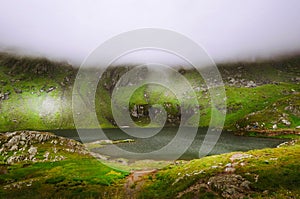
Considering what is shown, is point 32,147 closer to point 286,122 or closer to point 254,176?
point 254,176

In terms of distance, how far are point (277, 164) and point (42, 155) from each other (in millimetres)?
68557

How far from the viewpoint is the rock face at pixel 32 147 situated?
7251 cm

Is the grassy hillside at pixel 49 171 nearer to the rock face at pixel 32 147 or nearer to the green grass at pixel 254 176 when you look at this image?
the rock face at pixel 32 147

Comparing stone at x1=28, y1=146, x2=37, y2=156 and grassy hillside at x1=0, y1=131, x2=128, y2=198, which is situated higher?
stone at x1=28, y1=146, x2=37, y2=156

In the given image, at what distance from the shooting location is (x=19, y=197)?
4412cm

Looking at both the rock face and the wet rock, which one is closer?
the rock face

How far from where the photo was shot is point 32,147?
77.3 meters

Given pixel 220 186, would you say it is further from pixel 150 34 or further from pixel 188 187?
pixel 150 34

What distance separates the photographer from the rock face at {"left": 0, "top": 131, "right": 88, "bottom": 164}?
238ft

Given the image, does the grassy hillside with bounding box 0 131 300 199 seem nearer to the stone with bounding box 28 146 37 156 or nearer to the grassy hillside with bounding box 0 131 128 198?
the grassy hillside with bounding box 0 131 128 198

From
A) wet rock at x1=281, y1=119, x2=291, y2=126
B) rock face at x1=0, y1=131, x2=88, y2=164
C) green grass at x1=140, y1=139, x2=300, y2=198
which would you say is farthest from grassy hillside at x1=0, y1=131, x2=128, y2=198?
wet rock at x1=281, y1=119, x2=291, y2=126

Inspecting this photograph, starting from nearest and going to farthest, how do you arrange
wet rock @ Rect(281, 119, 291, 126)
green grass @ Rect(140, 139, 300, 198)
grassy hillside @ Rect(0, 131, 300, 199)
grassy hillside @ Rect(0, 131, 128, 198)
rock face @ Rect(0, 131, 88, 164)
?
green grass @ Rect(140, 139, 300, 198)
grassy hillside @ Rect(0, 131, 300, 199)
grassy hillside @ Rect(0, 131, 128, 198)
rock face @ Rect(0, 131, 88, 164)
wet rock @ Rect(281, 119, 291, 126)

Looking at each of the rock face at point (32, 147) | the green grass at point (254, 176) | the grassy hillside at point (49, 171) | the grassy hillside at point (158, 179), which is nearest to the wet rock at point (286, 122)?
the grassy hillside at point (158, 179)

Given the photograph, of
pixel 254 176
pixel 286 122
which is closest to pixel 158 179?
pixel 254 176
